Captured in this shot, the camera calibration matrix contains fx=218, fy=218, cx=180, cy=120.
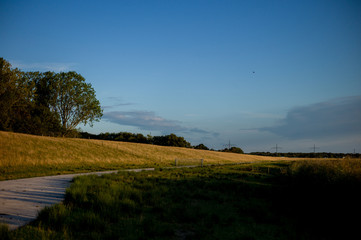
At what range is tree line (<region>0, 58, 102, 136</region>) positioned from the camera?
1565 inches

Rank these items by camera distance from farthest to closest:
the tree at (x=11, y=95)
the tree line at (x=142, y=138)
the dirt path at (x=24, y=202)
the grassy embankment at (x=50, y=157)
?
the tree line at (x=142, y=138) < the tree at (x=11, y=95) < the grassy embankment at (x=50, y=157) < the dirt path at (x=24, y=202)

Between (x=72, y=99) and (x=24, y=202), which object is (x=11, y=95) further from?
(x=24, y=202)

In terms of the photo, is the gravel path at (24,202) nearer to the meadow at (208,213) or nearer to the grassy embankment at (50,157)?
the meadow at (208,213)

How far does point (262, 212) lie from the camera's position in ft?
26.8

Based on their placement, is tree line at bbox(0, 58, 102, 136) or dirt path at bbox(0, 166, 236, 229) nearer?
dirt path at bbox(0, 166, 236, 229)

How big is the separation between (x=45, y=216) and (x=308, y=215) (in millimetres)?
9025

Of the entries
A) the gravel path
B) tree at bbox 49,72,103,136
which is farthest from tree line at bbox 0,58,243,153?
the gravel path

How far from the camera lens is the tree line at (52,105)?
3975 centimetres

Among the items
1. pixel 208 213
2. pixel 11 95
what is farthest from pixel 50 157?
pixel 208 213

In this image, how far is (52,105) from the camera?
1735 inches

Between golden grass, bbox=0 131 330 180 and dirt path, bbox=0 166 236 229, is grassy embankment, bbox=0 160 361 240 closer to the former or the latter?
dirt path, bbox=0 166 236 229

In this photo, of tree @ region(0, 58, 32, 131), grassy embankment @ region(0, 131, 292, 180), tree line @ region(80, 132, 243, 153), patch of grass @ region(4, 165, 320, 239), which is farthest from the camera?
tree line @ region(80, 132, 243, 153)

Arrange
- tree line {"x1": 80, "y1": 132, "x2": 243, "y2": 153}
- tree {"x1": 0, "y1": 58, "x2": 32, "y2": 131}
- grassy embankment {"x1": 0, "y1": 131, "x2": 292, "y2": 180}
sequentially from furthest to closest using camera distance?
tree line {"x1": 80, "y1": 132, "x2": 243, "y2": 153}, tree {"x1": 0, "y1": 58, "x2": 32, "y2": 131}, grassy embankment {"x1": 0, "y1": 131, "x2": 292, "y2": 180}

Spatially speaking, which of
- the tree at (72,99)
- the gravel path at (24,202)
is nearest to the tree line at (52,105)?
the tree at (72,99)
